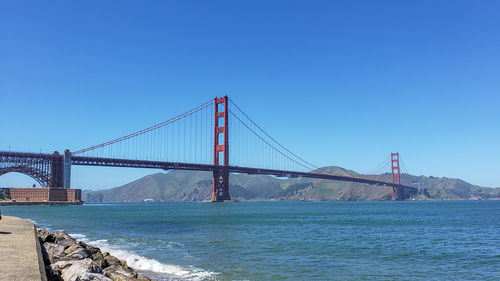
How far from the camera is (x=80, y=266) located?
831 cm

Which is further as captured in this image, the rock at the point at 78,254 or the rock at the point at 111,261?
the rock at the point at 111,261

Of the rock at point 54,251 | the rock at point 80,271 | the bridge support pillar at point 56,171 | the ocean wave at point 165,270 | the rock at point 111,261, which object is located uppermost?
the bridge support pillar at point 56,171

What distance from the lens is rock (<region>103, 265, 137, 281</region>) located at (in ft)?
31.9

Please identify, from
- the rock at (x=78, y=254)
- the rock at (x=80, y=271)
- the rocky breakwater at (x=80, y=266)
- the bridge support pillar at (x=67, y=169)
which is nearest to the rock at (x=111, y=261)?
the rocky breakwater at (x=80, y=266)

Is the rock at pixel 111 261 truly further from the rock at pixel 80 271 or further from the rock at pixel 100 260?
the rock at pixel 80 271

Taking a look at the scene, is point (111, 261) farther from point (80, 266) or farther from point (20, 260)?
point (20, 260)

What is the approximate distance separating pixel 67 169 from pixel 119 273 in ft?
277

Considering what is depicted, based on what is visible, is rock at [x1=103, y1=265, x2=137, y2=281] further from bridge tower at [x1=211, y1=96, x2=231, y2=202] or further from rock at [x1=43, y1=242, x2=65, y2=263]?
bridge tower at [x1=211, y1=96, x2=231, y2=202]

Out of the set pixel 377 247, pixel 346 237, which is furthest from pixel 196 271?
pixel 346 237

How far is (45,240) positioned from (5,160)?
81.4m

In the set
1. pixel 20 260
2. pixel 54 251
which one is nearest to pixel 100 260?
pixel 54 251

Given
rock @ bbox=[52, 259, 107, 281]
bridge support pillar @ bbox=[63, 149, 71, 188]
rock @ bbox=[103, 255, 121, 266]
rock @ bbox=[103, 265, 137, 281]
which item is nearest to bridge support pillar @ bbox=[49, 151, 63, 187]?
bridge support pillar @ bbox=[63, 149, 71, 188]

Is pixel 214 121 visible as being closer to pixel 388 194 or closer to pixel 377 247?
pixel 377 247

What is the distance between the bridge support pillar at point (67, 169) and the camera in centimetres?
8431
